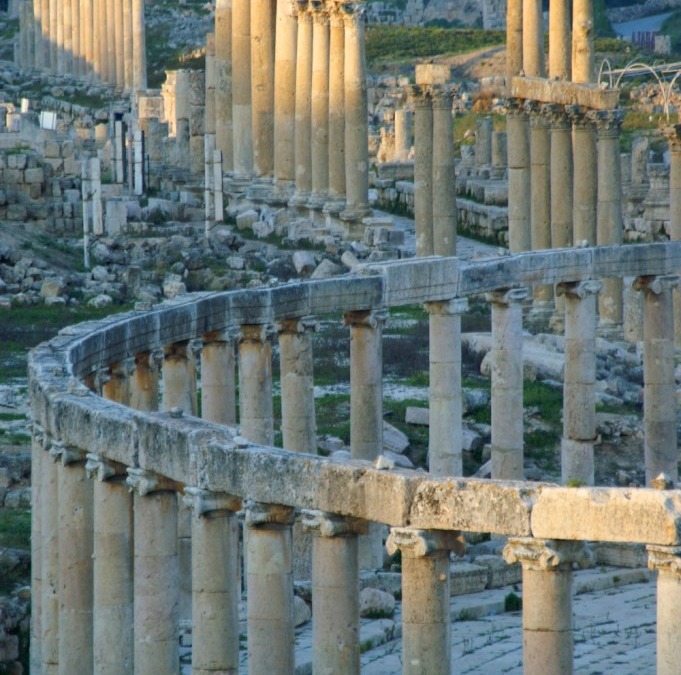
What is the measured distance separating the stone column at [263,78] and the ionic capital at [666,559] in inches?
1788

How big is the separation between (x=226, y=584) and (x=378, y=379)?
11169 mm

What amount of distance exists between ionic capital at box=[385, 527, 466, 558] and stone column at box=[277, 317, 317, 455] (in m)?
12.9

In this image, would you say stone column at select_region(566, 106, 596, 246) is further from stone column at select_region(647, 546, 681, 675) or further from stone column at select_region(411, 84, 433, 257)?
stone column at select_region(647, 546, 681, 675)

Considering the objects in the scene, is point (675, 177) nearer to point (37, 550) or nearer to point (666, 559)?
point (37, 550)

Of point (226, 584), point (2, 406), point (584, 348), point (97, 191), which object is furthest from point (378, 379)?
point (97, 191)

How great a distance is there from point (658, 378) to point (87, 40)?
85.4 metres

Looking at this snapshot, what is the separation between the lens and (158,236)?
194 ft

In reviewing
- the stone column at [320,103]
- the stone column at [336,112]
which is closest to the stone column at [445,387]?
the stone column at [336,112]

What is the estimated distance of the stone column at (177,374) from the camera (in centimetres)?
3184

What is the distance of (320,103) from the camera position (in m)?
59.2

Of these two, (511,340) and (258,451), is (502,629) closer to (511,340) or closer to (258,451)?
(511,340)

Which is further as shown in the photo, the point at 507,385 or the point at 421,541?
the point at 507,385

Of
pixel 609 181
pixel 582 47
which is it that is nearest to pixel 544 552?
pixel 609 181

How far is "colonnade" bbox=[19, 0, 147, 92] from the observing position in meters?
110
